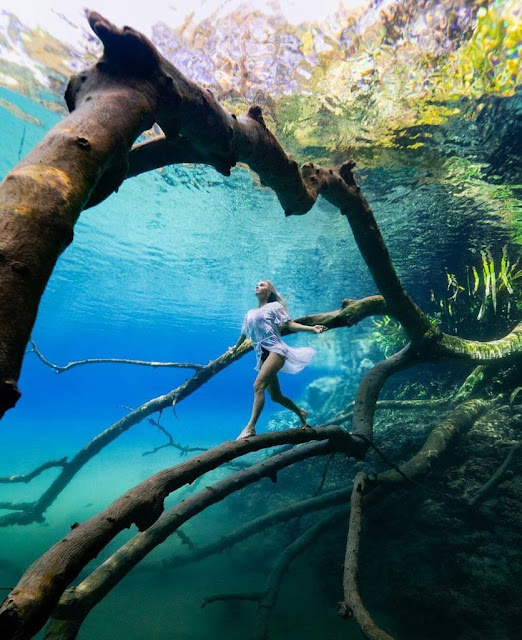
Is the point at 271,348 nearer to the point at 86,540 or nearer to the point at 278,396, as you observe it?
the point at 278,396

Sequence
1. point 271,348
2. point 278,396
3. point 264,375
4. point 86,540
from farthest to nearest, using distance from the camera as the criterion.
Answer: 1. point 278,396
2. point 271,348
3. point 264,375
4. point 86,540

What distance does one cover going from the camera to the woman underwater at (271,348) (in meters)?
4.37

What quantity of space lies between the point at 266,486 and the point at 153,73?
12561 millimetres

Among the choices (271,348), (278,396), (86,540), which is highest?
(271,348)

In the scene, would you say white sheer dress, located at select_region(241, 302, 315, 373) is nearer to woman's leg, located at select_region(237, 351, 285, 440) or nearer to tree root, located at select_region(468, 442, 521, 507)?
woman's leg, located at select_region(237, 351, 285, 440)

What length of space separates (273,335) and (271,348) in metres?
0.20

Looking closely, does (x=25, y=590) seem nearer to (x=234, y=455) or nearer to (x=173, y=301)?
(x=234, y=455)

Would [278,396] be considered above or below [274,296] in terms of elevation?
below

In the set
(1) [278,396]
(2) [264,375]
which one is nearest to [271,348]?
(2) [264,375]

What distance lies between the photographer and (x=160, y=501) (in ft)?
8.30

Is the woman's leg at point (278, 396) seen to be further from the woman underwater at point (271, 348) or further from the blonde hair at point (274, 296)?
the blonde hair at point (274, 296)

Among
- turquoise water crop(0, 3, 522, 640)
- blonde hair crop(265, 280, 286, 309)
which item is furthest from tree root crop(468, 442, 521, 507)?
blonde hair crop(265, 280, 286, 309)

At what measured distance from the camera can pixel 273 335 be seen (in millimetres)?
4586

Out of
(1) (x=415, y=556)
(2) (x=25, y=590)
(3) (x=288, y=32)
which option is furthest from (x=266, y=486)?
(3) (x=288, y=32)
